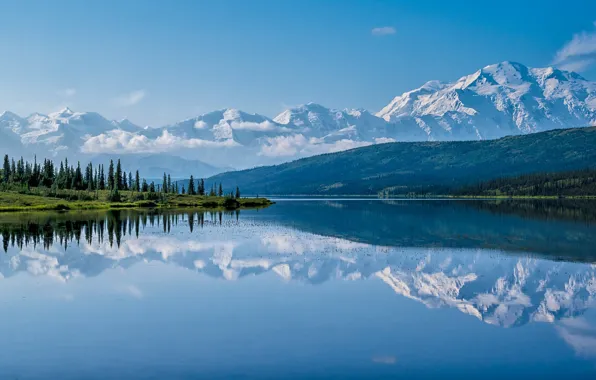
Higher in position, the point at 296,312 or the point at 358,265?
the point at 358,265

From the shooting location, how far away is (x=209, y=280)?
1871 inches

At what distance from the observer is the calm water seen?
24625 mm

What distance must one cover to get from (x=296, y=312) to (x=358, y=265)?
859 inches

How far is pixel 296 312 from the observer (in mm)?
35250

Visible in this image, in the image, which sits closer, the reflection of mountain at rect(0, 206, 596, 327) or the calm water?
the calm water

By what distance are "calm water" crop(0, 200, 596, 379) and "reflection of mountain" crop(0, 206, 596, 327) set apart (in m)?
0.20

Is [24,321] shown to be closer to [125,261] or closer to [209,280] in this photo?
[209,280]

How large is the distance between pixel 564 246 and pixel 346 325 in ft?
163

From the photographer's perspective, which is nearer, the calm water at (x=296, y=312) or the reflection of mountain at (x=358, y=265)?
the calm water at (x=296, y=312)

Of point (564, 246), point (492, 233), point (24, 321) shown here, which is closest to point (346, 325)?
point (24, 321)

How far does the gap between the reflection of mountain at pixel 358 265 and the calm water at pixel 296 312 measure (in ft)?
0.67

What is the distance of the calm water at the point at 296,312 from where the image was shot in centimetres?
2462

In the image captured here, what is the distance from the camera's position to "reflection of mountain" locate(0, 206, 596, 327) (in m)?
38.7

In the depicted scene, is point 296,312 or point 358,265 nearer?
point 296,312
